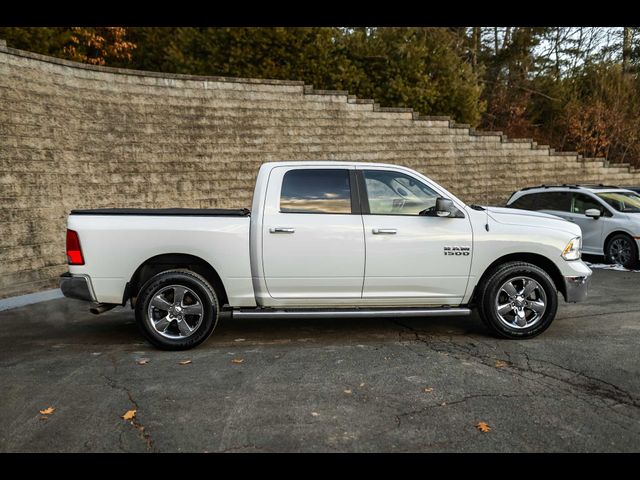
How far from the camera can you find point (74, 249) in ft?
18.7

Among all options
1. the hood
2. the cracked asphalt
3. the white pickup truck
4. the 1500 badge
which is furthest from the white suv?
the 1500 badge

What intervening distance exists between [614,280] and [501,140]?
9.68 m

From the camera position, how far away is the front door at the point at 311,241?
584 centimetres

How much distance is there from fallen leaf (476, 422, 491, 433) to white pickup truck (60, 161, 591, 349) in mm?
2081

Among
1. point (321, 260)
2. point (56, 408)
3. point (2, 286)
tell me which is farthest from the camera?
point (2, 286)

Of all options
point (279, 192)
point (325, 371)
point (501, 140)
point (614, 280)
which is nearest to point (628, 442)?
point (325, 371)

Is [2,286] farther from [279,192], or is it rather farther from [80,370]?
[279,192]

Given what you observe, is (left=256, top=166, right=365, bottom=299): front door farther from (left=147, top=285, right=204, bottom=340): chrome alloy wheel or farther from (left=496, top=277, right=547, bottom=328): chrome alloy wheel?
(left=496, top=277, right=547, bottom=328): chrome alloy wheel

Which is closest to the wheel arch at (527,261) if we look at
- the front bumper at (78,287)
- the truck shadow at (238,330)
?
the truck shadow at (238,330)

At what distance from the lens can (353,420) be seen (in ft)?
13.0

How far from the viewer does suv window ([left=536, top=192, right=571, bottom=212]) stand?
1175cm

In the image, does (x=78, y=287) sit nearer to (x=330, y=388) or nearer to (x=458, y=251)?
(x=330, y=388)

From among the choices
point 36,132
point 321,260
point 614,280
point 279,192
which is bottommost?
point 614,280

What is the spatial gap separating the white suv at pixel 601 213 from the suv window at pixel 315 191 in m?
6.97
